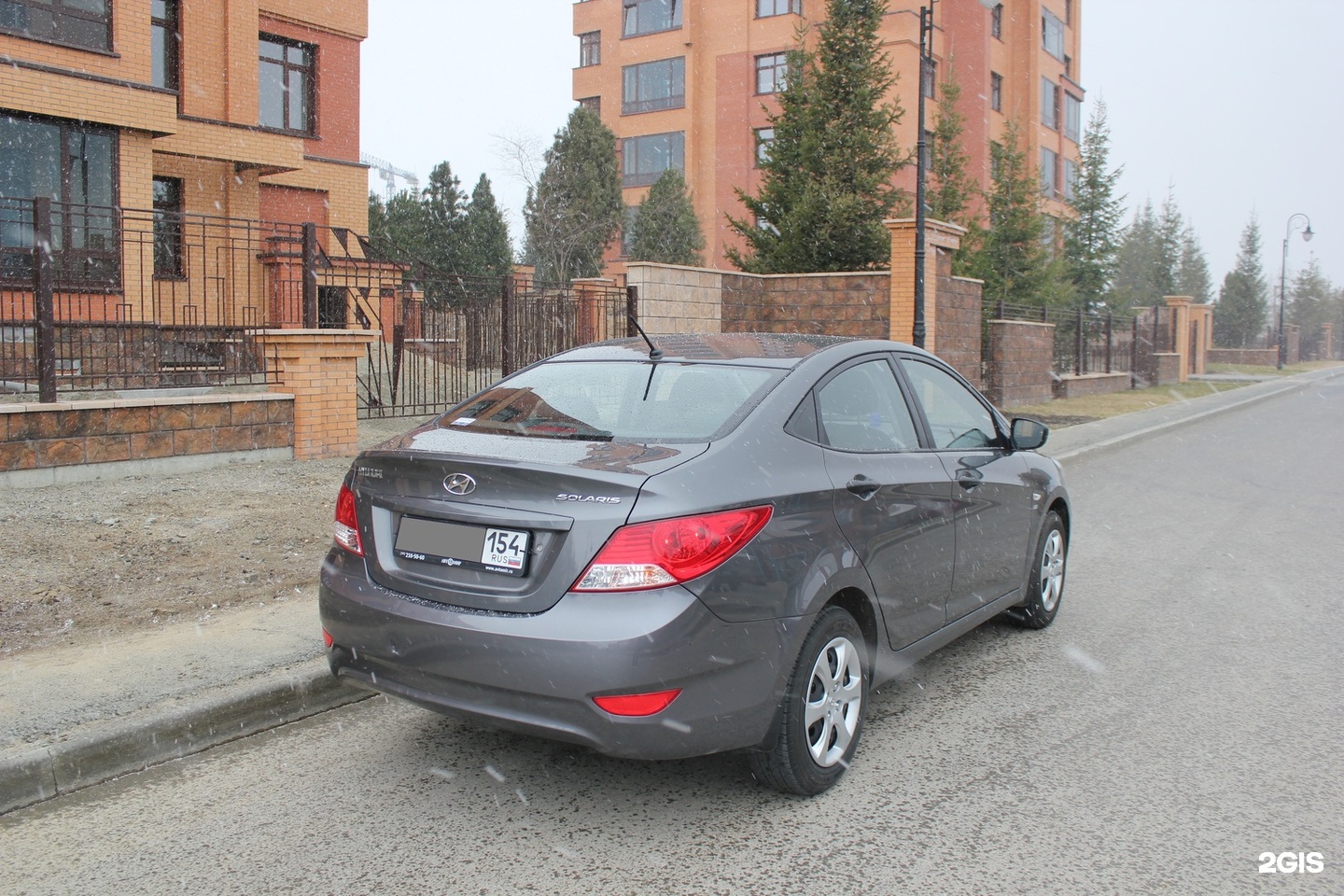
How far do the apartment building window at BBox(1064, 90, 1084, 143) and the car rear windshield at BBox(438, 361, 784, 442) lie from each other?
52.6 metres

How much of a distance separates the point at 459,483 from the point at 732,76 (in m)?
42.3

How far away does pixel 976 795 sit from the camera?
3736 mm

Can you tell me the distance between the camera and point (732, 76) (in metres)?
43.0

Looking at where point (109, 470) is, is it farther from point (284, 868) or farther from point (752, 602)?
point (752, 602)

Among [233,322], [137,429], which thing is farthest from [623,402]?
[233,322]

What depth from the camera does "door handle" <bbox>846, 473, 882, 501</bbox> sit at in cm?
390

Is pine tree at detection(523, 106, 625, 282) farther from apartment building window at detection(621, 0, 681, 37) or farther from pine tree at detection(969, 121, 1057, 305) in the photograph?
pine tree at detection(969, 121, 1057, 305)

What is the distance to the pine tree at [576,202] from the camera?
38781 mm

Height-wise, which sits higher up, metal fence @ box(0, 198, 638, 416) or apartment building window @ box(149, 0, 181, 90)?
apartment building window @ box(149, 0, 181, 90)

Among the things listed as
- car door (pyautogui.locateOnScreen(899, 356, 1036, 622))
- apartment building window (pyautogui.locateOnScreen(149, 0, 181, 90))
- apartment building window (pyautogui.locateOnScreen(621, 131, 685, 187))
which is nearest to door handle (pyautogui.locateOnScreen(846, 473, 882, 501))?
car door (pyautogui.locateOnScreen(899, 356, 1036, 622))

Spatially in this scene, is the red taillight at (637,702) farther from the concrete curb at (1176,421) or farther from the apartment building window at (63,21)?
the apartment building window at (63,21)

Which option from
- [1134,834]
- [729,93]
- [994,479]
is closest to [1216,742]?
[1134,834]

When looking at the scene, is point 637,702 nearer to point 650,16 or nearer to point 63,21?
point 63,21

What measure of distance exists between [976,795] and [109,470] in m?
7.15
